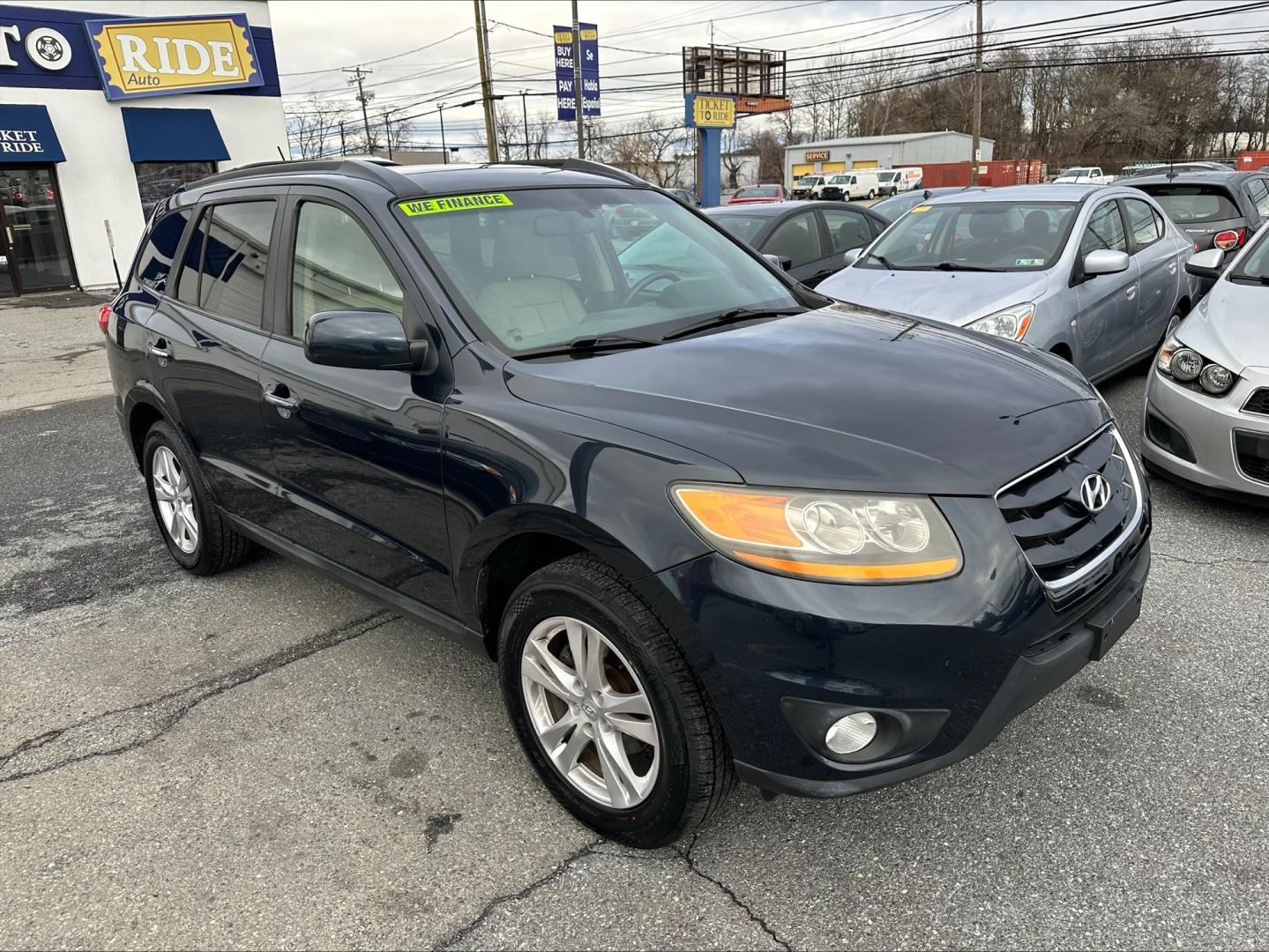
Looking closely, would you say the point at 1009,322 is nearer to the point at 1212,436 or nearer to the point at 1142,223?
the point at 1212,436

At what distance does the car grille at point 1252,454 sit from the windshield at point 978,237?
7.41ft

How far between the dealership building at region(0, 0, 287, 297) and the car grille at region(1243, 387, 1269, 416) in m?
16.8

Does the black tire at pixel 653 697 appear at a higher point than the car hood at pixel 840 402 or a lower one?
lower

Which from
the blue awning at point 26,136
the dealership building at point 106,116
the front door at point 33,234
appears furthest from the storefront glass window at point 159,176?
the blue awning at point 26,136

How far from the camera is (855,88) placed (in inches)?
2901

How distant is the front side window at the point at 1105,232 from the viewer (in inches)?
252

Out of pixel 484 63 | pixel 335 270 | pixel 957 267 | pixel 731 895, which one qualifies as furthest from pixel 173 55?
pixel 731 895

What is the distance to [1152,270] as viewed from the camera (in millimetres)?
7105

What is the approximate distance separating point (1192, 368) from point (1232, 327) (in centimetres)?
34

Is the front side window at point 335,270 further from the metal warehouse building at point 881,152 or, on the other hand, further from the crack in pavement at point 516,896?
Result: the metal warehouse building at point 881,152

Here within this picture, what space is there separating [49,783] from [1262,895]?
3.42m

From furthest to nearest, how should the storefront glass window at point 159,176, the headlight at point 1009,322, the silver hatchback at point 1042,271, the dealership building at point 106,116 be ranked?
the storefront glass window at point 159,176
the dealership building at point 106,116
the silver hatchback at point 1042,271
the headlight at point 1009,322

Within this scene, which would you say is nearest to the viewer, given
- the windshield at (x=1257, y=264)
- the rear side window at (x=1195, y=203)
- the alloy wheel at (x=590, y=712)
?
the alloy wheel at (x=590, y=712)

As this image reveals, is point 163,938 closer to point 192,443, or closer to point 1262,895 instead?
point 192,443
